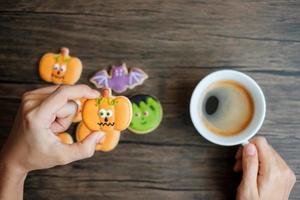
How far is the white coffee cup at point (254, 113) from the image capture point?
0.70 metres

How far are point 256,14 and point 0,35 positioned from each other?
0.49 m

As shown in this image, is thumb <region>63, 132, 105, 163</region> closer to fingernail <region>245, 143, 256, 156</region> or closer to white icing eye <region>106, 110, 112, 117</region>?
white icing eye <region>106, 110, 112, 117</region>

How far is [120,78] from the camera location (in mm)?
772

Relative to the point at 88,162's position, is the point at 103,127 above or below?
above

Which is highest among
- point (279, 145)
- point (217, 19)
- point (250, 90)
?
point (217, 19)

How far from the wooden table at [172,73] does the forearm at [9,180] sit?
0.10 meters

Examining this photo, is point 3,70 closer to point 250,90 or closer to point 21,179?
point 21,179

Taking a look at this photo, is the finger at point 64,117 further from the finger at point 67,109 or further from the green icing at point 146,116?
the green icing at point 146,116

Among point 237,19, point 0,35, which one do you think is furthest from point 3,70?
point 237,19

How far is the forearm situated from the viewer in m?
0.66

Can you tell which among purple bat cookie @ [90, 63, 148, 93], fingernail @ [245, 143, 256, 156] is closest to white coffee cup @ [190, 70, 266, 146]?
fingernail @ [245, 143, 256, 156]

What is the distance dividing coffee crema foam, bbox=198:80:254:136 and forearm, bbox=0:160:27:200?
324mm

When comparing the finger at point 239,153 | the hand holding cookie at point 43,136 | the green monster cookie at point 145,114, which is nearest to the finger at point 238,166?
the finger at point 239,153

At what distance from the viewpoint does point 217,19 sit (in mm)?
777
